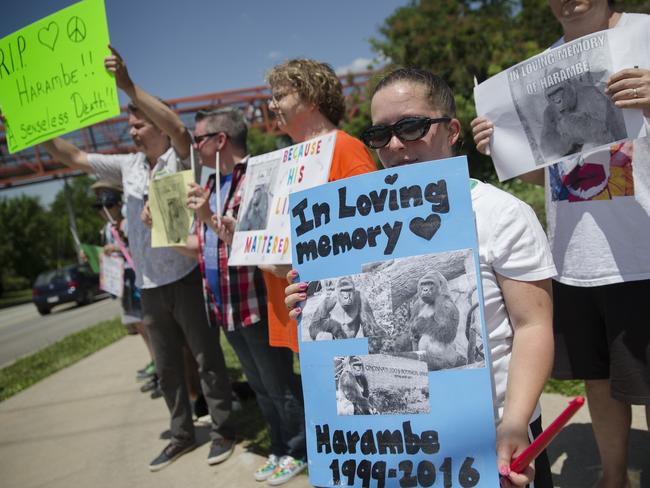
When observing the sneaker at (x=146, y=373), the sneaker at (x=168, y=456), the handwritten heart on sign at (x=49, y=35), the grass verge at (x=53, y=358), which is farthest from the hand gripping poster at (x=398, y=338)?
the grass verge at (x=53, y=358)

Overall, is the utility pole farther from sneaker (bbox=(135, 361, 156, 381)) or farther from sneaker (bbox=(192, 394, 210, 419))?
sneaker (bbox=(192, 394, 210, 419))

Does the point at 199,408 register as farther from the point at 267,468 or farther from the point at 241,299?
the point at 241,299

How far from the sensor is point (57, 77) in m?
2.74

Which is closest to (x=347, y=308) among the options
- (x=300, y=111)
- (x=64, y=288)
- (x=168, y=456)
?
(x=300, y=111)

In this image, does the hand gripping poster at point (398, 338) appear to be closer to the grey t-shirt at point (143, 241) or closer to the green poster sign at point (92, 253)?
the grey t-shirt at point (143, 241)

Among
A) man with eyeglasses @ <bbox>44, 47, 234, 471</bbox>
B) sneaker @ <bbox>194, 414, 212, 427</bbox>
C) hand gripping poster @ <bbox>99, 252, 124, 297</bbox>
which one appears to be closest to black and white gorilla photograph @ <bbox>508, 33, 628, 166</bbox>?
man with eyeglasses @ <bbox>44, 47, 234, 471</bbox>

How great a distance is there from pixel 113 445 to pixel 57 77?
3.02 metres

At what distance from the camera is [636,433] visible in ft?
9.00

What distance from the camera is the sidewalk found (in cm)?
272

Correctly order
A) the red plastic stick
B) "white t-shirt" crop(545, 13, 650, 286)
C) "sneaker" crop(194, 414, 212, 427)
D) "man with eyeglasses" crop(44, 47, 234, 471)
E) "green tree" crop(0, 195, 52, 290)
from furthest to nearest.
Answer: "green tree" crop(0, 195, 52, 290)
"sneaker" crop(194, 414, 212, 427)
"man with eyeglasses" crop(44, 47, 234, 471)
"white t-shirt" crop(545, 13, 650, 286)
the red plastic stick

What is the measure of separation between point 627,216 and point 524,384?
0.99 m

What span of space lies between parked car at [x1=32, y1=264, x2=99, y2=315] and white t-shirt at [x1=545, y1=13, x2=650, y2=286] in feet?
64.7

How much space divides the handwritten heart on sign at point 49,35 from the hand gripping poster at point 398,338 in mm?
2302

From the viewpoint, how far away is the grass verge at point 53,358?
6738 millimetres
